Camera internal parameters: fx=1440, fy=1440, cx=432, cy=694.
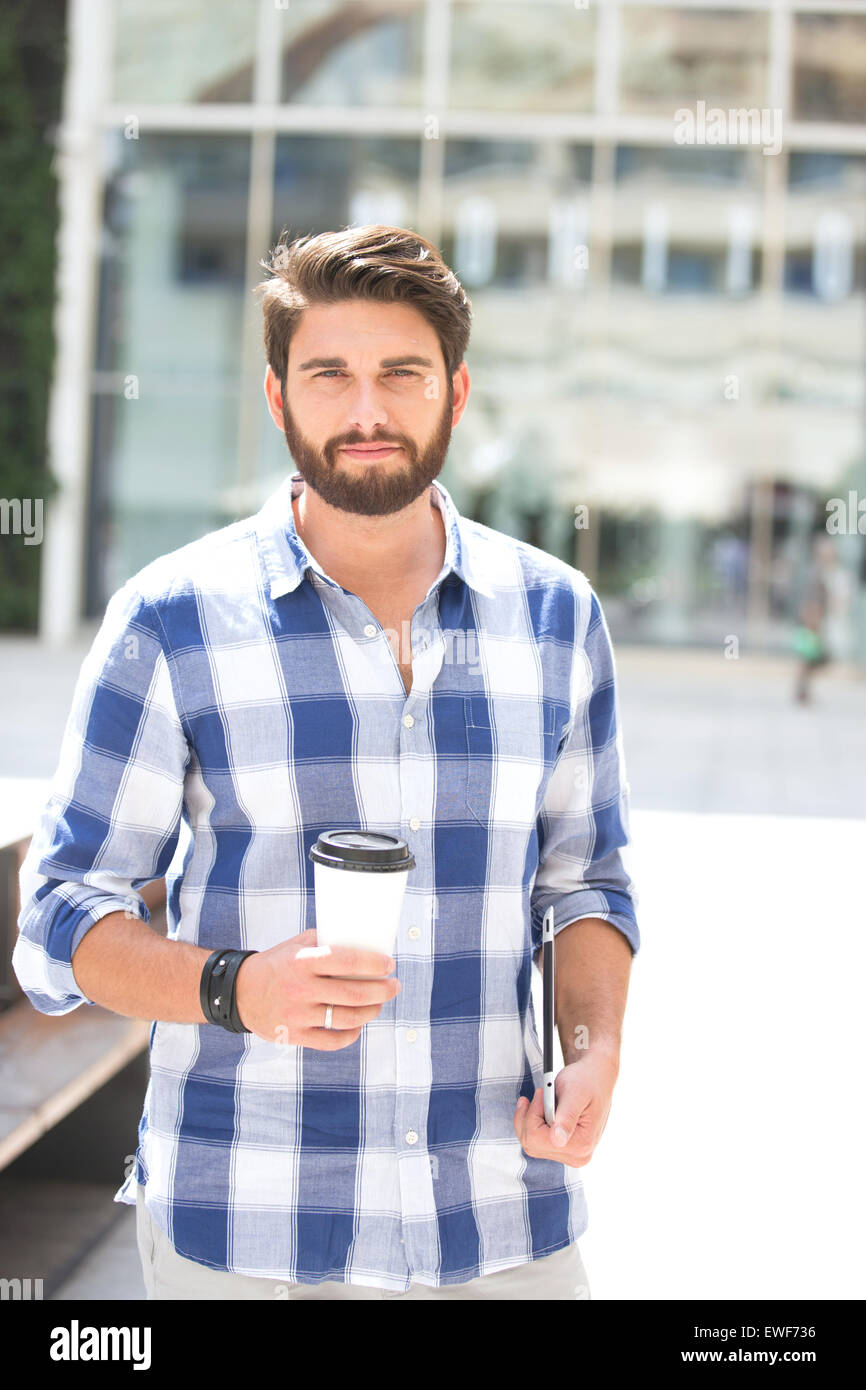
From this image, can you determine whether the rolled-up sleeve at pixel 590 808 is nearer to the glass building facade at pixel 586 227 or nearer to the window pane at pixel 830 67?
the glass building facade at pixel 586 227

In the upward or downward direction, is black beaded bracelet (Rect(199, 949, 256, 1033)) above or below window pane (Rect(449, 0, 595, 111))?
below

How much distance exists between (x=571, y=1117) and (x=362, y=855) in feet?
1.61

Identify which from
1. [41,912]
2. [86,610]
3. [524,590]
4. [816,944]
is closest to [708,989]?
[816,944]

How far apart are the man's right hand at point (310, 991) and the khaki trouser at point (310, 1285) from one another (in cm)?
37

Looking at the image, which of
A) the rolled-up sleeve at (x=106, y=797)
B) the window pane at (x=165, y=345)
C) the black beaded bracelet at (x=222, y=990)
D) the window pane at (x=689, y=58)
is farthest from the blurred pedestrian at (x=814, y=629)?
the black beaded bracelet at (x=222, y=990)

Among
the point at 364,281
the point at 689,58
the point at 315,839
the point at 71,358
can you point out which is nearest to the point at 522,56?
the point at 689,58

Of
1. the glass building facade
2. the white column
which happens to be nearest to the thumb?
the glass building facade

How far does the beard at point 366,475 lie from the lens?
177 cm

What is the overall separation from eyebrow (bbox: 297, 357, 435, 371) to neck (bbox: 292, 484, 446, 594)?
16cm

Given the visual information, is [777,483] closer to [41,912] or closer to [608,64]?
[608,64]

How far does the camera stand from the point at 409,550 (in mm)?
1903

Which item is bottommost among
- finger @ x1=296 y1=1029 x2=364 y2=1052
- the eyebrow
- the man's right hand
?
finger @ x1=296 y1=1029 x2=364 y2=1052

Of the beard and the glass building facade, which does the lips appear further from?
the glass building facade

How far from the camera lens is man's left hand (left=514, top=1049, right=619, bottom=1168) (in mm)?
1712
